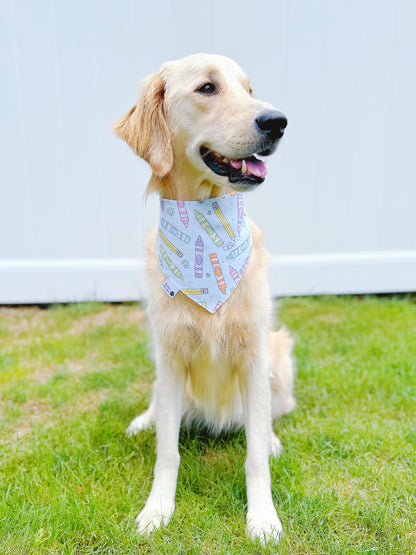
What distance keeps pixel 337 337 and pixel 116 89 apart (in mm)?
2480

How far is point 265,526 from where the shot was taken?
174 centimetres

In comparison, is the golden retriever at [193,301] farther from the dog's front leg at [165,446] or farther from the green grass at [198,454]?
the green grass at [198,454]

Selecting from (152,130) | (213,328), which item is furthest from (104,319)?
(152,130)

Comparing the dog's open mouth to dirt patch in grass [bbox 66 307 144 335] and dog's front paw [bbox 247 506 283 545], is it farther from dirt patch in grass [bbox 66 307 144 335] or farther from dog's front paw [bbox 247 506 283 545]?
dirt patch in grass [bbox 66 307 144 335]

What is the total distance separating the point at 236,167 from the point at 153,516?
131 cm

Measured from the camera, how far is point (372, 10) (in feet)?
12.2

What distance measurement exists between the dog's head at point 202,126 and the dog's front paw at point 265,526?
46.3 inches

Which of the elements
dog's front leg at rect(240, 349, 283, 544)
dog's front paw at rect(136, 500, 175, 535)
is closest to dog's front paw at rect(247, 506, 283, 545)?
dog's front leg at rect(240, 349, 283, 544)

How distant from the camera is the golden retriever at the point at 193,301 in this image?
1.72 metres

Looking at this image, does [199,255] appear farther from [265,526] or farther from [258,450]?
→ [265,526]

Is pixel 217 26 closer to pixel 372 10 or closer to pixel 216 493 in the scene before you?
pixel 372 10

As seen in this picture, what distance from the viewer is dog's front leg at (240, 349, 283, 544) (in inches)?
69.0

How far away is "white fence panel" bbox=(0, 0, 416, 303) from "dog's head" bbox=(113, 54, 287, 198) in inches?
78.5

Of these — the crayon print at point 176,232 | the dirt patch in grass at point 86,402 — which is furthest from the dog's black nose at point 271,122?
the dirt patch in grass at point 86,402
